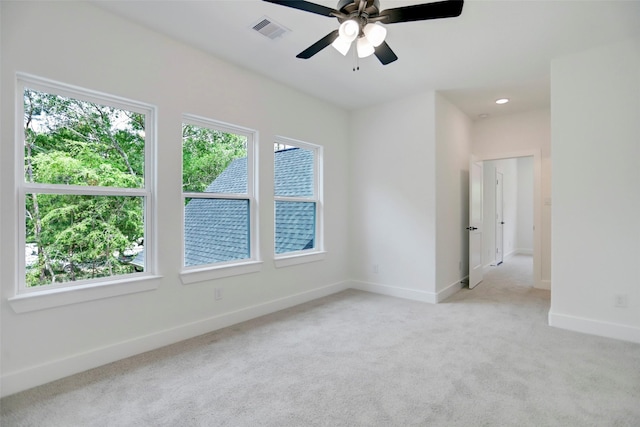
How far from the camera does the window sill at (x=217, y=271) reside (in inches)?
115

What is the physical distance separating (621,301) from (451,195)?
6.93ft

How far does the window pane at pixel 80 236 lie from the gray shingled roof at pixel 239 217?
194 mm

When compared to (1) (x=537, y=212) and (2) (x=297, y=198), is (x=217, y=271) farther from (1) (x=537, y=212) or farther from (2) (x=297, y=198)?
(1) (x=537, y=212)

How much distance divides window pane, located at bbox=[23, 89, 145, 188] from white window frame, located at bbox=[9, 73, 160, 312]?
1.7 inches

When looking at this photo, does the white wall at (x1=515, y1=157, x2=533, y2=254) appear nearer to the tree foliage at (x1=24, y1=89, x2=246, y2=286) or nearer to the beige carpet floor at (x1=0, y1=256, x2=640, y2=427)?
the beige carpet floor at (x1=0, y1=256, x2=640, y2=427)

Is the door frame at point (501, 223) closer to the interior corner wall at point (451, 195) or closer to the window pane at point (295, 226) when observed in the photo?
the interior corner wall at point (451, 195)

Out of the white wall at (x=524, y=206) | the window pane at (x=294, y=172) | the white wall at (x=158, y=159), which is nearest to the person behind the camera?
the white wall at (x=158, y=159)

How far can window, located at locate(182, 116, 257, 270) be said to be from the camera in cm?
304

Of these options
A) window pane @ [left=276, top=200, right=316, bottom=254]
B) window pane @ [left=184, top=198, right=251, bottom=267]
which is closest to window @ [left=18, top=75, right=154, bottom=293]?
window pane @ [left=184, top=198, right=251, bottom=267]

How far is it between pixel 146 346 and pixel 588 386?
131 inches

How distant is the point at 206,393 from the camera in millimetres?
2029

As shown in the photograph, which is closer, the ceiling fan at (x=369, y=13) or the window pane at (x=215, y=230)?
the ceiling fan at (x=369, y=13)

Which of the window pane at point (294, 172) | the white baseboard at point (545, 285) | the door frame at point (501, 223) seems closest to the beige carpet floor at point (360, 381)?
the window pane at point (294, 172)

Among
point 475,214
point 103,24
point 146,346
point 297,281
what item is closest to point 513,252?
point 475,214
